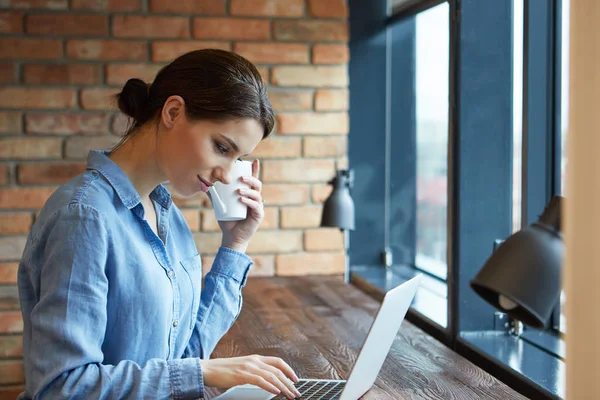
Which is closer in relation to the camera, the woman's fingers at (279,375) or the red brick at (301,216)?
the woman's fingers at (279,375)

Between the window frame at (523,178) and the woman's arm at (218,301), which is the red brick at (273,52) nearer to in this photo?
the window frame at (523,178)

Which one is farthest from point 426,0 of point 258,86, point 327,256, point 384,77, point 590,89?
point 590,89

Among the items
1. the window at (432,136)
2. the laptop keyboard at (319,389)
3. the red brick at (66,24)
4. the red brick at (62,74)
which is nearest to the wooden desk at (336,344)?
the laptop keyboard at (319,389)

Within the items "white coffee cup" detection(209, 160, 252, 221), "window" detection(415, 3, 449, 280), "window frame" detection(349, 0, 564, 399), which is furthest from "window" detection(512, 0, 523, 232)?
"white coffee cup" detection(209, 160, 252, 221)

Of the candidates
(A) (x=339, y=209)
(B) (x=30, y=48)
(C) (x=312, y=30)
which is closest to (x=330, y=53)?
(C) (x=312, y=30)

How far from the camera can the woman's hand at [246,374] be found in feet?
4.14

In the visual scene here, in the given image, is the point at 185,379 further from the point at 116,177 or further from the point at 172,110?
the point at 172,110

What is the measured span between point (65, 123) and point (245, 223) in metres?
1.27

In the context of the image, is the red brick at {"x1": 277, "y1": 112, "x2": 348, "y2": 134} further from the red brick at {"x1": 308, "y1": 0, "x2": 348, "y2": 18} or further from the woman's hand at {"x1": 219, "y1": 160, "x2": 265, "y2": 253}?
the woman's hand at {"x1": 219, "y1": 160, "x2": 265, "y2": 253}

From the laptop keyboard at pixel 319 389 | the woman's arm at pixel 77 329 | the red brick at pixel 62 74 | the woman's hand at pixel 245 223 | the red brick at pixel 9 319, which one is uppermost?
the red brick at pixel 62 74

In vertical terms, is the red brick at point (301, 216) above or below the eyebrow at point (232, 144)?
below

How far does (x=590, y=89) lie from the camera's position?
63 cm

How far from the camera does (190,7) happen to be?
2.83 m

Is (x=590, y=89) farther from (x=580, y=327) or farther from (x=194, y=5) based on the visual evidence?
(x=194, y=5)
